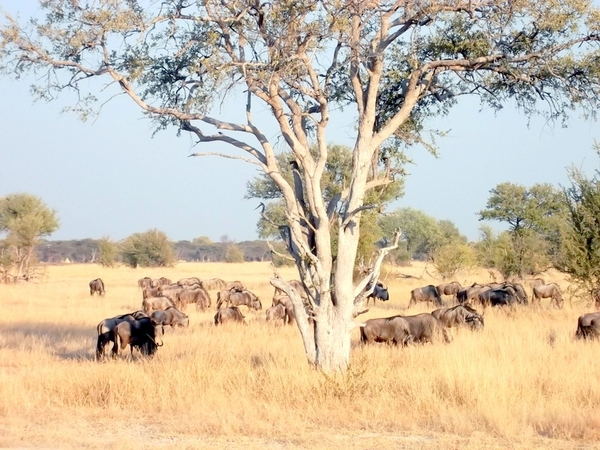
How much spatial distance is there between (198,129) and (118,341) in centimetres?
519

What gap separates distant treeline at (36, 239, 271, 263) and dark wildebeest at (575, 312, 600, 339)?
89.7 m

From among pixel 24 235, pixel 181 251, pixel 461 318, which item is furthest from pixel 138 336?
A: pixel 181 251

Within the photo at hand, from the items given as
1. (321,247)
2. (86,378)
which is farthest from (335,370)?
(86,378)

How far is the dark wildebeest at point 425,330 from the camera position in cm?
1572

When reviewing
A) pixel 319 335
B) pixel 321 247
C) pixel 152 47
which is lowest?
pixel 319 335

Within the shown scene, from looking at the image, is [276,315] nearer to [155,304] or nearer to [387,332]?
[155,304]

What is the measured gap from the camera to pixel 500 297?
2373cm

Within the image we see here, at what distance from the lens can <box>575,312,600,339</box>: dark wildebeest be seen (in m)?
15.2

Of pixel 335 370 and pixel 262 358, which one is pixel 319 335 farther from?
pixel 262 358

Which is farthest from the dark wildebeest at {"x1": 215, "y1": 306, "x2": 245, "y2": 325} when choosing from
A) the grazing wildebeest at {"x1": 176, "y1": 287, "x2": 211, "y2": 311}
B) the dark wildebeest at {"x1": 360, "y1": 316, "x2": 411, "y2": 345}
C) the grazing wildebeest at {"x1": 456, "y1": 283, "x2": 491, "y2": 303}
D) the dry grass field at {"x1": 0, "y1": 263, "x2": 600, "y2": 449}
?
the grazing wildebeest at {"x1": 456, "y1": 283, "x2": 491, "y2": 303}

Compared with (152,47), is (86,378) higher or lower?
lower

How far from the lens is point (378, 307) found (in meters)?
27.2

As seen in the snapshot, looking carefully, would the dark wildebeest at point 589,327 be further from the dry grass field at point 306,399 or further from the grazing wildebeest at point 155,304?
the grazing wildebeest at point 155,304

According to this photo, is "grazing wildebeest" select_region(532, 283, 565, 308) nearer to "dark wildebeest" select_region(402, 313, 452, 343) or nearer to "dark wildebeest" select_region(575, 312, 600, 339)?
"dark wildebeest" select_region(575, 312, 600, 339)
